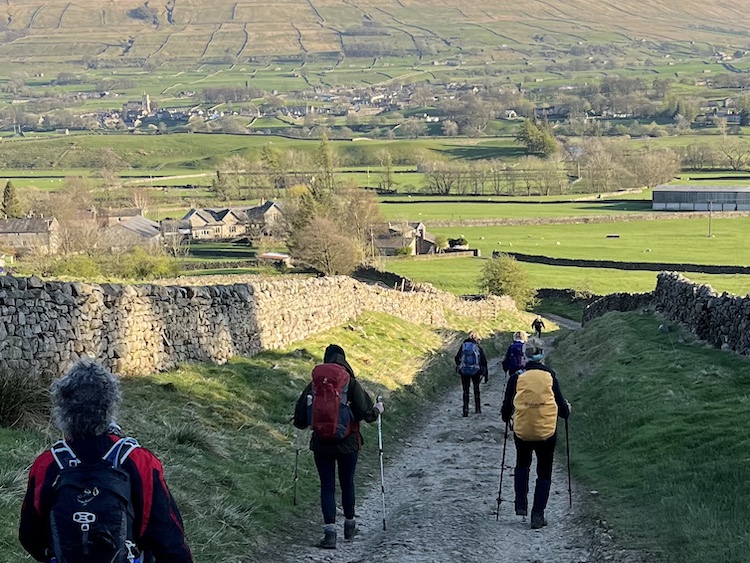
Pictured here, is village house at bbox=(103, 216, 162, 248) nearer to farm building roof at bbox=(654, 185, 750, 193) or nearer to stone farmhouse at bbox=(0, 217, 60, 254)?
stone farmhouse at bbox=(0, 217, 60, 254)

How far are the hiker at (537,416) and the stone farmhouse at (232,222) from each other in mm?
105156

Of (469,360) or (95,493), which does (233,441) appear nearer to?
(469,360)

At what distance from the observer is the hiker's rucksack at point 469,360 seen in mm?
20812

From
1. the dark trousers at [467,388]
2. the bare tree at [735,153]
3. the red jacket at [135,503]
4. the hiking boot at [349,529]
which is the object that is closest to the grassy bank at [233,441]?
the hiking boot at [349,529]

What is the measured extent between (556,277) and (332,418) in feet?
224

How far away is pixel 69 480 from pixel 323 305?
21662 mm

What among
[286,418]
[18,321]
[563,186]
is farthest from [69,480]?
[563,186]

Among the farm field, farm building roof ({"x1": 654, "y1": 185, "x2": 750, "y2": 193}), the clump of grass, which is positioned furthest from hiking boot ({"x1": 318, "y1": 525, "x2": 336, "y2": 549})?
farm building roof ({"x1": 654, "y1": 185, "x2": 750, "y2": 193})

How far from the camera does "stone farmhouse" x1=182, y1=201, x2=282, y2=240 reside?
120m

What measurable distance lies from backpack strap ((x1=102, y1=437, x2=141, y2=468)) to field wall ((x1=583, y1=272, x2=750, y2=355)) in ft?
51.3

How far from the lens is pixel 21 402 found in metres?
12.0

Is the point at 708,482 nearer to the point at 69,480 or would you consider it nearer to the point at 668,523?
the point at 668,523

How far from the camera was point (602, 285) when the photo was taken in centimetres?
7069

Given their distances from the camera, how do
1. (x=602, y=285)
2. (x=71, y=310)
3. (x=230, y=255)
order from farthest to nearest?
(x=230, y=255) < (x=602, y=285) < (x=71, y=310)
